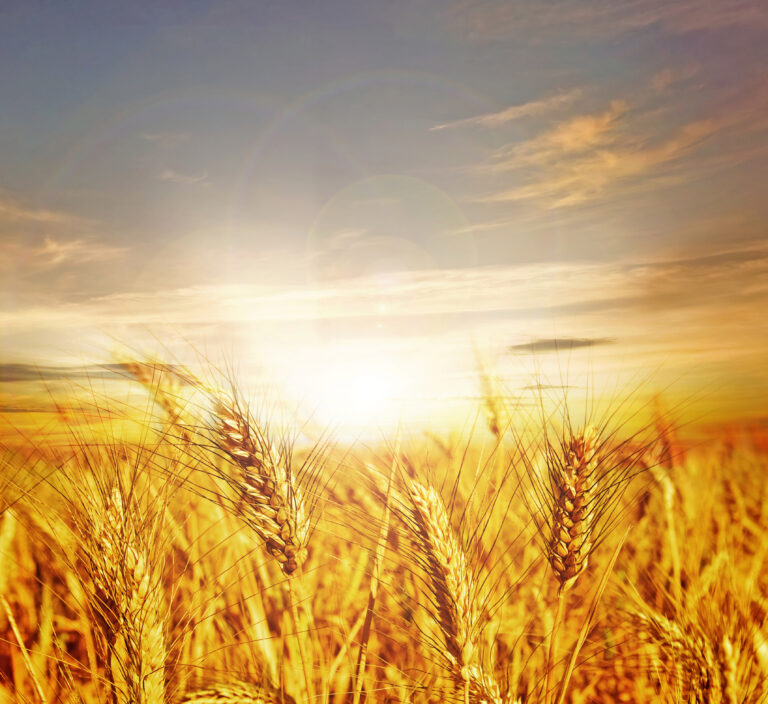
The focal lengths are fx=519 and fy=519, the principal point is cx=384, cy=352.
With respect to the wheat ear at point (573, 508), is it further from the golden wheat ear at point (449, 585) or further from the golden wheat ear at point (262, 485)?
the golden wheat ear at point (262, 485)

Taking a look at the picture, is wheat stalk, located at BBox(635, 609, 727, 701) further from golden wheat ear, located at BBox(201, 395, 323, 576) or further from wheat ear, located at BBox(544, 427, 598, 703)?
golden wheat ear, located at BBox(201, 395, 323, 576)

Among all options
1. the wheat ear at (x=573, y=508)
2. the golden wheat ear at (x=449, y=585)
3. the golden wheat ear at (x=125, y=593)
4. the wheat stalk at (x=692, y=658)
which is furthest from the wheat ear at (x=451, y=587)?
the golden wheat ear at (x=125, y=593)

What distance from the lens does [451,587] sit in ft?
4.93

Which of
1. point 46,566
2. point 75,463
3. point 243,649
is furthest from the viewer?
point 46,566

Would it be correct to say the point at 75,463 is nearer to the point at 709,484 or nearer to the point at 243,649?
the point at 243,649

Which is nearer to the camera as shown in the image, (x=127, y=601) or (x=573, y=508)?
(x=127, y=601)

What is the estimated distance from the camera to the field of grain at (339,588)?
1478mm

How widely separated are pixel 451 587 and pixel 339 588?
2.81ft

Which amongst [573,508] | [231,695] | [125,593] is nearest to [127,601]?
[125,593]

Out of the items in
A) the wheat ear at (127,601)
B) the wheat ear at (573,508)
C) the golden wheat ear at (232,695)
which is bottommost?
the golden wheat ear at (232,695)

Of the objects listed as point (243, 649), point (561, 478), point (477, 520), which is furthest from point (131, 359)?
point (561, 478)

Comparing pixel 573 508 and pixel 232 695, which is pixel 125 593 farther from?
pixel 573 508

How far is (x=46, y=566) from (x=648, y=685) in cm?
229

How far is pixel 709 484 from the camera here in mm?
3059
